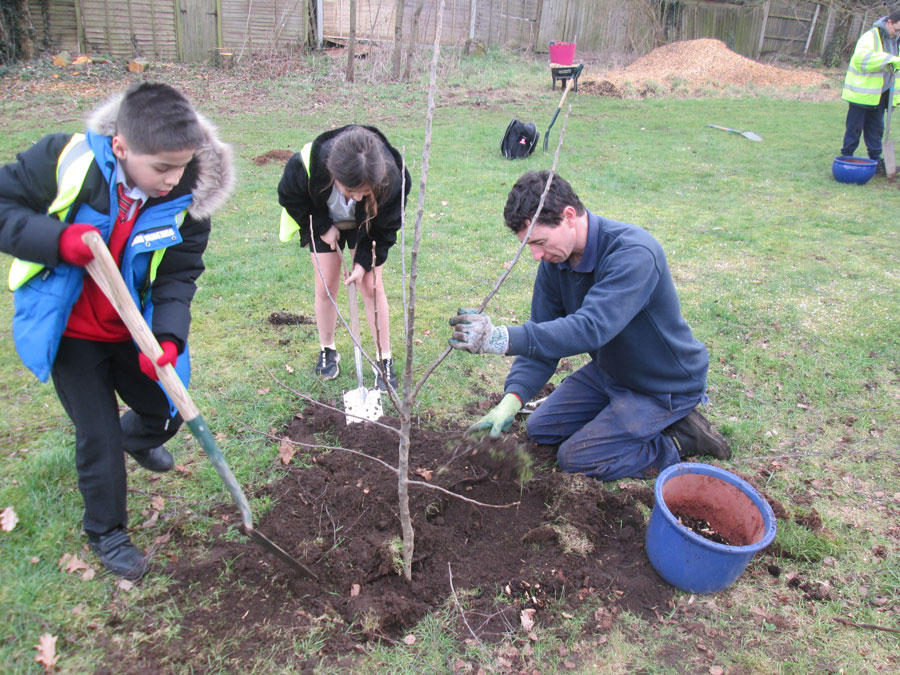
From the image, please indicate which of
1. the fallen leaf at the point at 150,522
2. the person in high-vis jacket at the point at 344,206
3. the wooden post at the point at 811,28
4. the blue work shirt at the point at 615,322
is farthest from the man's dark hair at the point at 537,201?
the wooden post at the point at 811,28

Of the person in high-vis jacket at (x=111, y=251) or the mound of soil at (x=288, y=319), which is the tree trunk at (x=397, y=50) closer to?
the mound of soil at (x=288, y=319)

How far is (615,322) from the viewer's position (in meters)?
2.63

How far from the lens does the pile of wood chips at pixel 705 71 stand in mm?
16641

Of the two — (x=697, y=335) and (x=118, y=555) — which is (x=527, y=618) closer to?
(x=118, y=555)

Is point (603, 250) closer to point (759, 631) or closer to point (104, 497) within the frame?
point (759, 631)

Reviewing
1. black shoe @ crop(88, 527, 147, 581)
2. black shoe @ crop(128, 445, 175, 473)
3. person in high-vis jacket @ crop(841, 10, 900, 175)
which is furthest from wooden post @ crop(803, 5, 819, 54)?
black shoe @ crop(88, 527, 147, 581)

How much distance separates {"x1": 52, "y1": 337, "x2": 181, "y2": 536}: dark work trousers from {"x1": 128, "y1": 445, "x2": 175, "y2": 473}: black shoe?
38 centimetres

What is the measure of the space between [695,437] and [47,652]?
10.00 feet

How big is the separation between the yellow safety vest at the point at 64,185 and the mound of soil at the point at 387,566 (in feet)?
4.31

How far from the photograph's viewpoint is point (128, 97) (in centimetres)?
205

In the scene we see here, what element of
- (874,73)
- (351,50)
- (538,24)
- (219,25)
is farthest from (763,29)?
(219,25)

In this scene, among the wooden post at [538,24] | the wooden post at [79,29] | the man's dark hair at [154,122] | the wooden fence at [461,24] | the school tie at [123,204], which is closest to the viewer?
the man's dark hair at [154,122]

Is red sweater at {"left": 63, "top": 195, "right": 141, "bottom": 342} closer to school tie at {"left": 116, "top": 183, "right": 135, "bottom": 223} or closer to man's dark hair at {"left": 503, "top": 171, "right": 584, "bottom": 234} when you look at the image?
school tie at {"left": 116, "top": 183, "right": 135, "bottom": 223}

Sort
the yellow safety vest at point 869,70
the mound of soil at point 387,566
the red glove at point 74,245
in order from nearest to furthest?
1. the red glove at point 74,245
2. the mound of soil at point 387,566
3. the yellow safety vest at point 869,70
